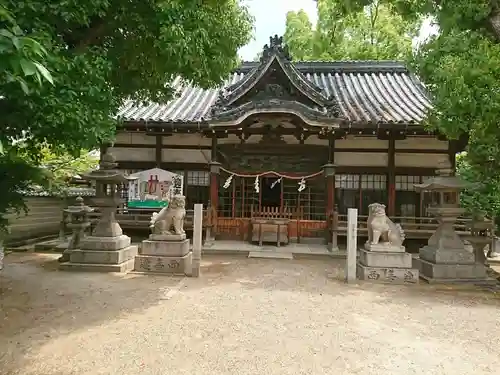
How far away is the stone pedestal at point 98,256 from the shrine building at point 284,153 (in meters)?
4.39

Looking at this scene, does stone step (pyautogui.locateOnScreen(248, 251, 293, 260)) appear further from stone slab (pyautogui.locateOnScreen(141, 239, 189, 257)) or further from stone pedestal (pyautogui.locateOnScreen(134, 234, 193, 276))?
stone slab (pyautogui.locateOnScreen(141, 239, 189, 257))

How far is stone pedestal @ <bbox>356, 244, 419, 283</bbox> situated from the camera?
28.2 feet

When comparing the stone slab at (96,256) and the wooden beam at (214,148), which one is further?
the wooden beam at (214,148)

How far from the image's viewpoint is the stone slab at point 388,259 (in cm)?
868

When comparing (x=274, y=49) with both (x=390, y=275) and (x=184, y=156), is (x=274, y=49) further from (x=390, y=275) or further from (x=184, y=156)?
(x=390, y=275)

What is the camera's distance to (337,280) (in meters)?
8.80

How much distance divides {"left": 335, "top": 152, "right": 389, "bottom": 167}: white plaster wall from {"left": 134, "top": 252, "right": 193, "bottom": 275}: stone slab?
7.33 m

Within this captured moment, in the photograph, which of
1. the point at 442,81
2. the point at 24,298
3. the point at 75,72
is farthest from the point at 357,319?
the point at 24,298

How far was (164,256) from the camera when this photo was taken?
29.1ft

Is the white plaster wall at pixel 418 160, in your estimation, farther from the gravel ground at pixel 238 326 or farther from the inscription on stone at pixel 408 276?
the gravel ground at pixel 238 326

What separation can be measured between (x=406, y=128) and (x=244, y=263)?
6819 millimetres

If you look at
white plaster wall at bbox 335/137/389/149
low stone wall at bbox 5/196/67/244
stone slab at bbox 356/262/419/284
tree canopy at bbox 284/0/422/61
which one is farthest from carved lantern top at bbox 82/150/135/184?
tree canopy at bbox 284/0/422/61

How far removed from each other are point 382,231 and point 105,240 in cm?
644

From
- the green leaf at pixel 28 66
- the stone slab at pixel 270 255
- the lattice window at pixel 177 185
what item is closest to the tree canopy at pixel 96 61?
the green leaf at pixel 28 66
